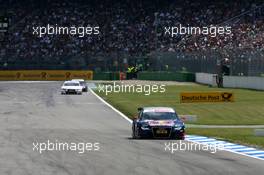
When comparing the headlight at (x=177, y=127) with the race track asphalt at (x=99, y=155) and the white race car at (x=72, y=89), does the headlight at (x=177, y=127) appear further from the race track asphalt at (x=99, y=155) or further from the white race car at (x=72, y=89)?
the white race car at (x=72, y=89)

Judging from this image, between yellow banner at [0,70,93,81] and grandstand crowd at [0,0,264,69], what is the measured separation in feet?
13.3

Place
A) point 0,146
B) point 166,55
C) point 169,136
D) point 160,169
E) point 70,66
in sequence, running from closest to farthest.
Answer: point 160,169 < point 0,146 < point 169,136 < point 166,55 < point 70,66

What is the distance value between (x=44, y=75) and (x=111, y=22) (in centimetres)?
A: 1420

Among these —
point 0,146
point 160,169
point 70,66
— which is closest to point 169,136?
point 0,146

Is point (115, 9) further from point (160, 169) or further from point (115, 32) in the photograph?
point (160, 169)

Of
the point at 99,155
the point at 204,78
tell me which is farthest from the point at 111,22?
the point at 99,155

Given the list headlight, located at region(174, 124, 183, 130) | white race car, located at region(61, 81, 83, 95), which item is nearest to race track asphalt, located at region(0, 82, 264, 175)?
headlight, located at region(174, 124, 183, 130)

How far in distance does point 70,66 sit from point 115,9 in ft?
31.4

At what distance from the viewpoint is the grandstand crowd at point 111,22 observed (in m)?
92.9

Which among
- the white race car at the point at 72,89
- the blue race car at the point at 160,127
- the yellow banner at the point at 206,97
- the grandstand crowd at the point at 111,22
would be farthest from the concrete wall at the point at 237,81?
the blue race car at the point at 160,127

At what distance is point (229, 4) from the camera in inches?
3723

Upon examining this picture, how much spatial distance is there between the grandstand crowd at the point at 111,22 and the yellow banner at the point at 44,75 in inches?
160

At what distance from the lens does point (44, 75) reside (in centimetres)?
10625

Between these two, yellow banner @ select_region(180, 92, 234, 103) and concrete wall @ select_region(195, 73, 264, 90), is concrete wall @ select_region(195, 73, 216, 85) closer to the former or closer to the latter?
concrete wall @ select_region(195, 73, 264, 90)
